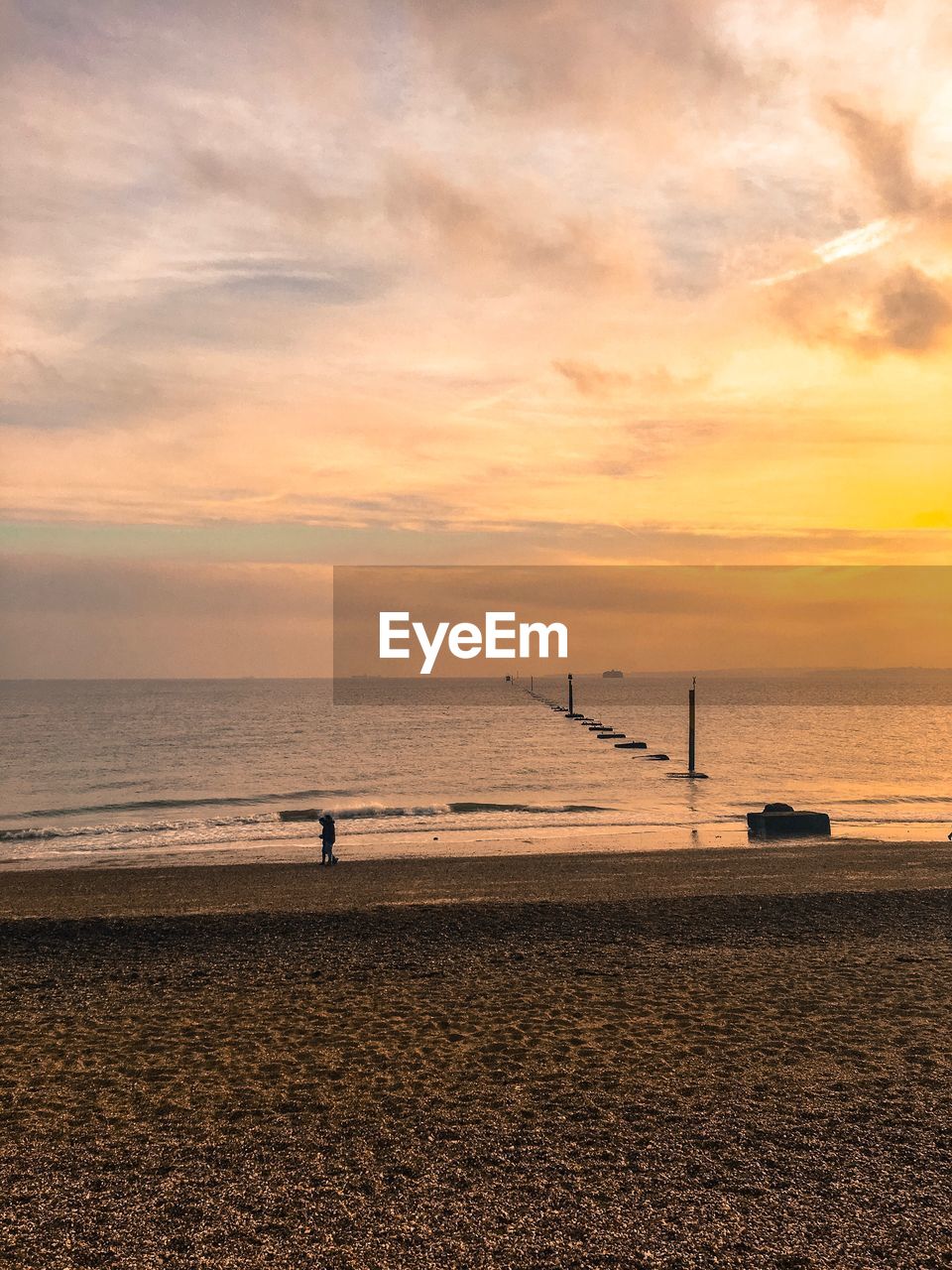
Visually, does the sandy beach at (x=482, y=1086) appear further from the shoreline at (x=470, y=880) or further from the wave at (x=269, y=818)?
the wave at (x=269, y=818)

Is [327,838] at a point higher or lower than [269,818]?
higher

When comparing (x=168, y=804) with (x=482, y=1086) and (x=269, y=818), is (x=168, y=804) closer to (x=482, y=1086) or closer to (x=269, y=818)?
(x=269, y=818)

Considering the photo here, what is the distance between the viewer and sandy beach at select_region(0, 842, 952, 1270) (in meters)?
6.73

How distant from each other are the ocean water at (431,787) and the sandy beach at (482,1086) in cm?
1333

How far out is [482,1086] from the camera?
929cm

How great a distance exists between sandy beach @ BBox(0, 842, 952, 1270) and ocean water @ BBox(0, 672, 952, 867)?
13.3 m

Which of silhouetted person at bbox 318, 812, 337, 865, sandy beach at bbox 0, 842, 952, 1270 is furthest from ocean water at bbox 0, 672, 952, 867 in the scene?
sandy beach at bbox 0, 842, 952, 1270

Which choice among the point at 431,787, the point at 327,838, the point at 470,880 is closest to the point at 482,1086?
the point at 470,880

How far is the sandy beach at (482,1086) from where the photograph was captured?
6730 mm

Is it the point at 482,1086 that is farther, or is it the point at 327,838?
the point at 327,838

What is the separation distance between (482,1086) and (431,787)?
129 feet

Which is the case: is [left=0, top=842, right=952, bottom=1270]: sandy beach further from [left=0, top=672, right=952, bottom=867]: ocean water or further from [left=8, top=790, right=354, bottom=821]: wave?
[left=8, top=790, right=354, bottom=821]: wave

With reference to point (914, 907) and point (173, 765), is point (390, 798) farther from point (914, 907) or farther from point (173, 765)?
point (914, 907)

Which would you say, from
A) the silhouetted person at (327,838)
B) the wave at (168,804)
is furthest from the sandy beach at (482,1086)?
the wave at (168,804)
